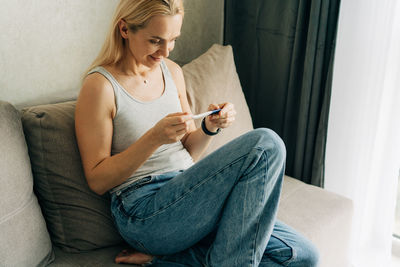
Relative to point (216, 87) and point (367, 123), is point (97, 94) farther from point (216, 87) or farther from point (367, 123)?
point (367, 123)

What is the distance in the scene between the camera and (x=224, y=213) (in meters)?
1.00

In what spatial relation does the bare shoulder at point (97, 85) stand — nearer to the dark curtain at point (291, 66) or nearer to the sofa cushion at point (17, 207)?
the sofa cushion at point (17, 207)

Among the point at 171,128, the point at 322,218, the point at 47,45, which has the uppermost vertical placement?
the point at 47,45

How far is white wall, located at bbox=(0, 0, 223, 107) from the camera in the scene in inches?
49.8

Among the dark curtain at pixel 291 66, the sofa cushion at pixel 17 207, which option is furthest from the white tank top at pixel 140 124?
the dark curtain at pixel 291 66

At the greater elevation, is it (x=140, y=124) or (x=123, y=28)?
(x=123, y=28)

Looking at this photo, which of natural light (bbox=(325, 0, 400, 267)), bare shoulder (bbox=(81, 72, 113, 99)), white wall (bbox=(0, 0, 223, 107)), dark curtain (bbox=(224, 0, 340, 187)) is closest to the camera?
bare shoulder (bbox=(81, 72, 113, 99))

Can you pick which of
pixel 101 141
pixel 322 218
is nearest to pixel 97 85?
pixel 101 141

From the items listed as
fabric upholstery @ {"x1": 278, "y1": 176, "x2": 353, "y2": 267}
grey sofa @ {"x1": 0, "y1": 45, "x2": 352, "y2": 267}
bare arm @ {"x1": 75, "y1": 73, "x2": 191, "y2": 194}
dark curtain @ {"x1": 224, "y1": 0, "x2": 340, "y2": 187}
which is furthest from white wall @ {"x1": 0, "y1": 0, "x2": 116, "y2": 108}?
fabric upholstery @ {"x1": 278, "y1": 176, "x2": 353, "y2": 267}

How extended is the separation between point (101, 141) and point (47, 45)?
1.76ft

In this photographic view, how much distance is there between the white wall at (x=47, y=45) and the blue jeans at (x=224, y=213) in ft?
1.89

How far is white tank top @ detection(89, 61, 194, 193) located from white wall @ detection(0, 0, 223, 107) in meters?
0.33

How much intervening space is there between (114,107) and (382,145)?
1.06 m

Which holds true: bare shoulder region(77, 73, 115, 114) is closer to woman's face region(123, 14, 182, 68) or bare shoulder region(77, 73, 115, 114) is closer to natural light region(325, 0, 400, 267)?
woman's face region(123, 14, 182, 68)
